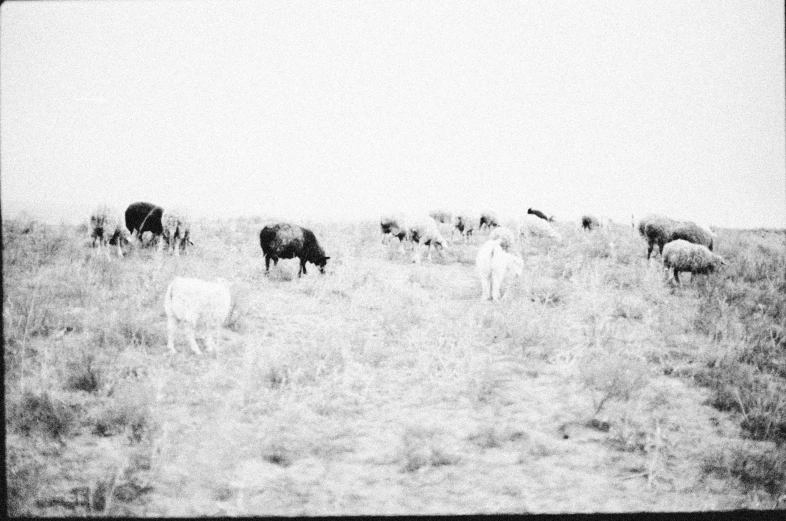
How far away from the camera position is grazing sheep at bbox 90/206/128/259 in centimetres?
529

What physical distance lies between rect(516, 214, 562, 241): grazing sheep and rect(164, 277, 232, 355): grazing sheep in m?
4.86

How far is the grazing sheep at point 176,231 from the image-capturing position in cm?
538

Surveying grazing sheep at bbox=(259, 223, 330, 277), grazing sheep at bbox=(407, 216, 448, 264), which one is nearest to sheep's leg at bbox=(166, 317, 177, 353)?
grazing sheep at bbox=(259, 223, 330, 277)

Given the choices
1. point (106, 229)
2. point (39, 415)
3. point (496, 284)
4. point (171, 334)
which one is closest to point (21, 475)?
point (39, 415)

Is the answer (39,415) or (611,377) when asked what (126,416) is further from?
(611,377)

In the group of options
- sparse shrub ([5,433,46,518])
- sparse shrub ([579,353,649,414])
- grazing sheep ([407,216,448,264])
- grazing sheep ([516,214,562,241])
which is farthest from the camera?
grazing sheep ([407,216,448,264])

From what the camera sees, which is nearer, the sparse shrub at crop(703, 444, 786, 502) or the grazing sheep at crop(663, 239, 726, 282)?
the sparse shrub at crop(703, 444, 786, 502)

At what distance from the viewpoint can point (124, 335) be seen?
3.98 m

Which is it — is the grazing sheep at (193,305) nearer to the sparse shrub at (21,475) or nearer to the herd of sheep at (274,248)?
the herd of sheep at (274,248)

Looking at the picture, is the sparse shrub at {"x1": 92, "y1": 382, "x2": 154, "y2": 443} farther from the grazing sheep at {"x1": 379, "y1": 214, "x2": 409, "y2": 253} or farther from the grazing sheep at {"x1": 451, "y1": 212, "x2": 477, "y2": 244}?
the grazing sheep at {"x1": 451, "y1": 212, "x2": 477, "y2": 244}

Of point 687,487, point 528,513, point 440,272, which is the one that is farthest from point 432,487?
point 440,272

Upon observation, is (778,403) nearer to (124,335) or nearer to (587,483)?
(587,483)

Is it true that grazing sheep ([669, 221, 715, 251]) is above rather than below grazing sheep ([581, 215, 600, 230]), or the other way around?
below

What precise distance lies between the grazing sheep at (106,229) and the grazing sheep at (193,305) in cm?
230
